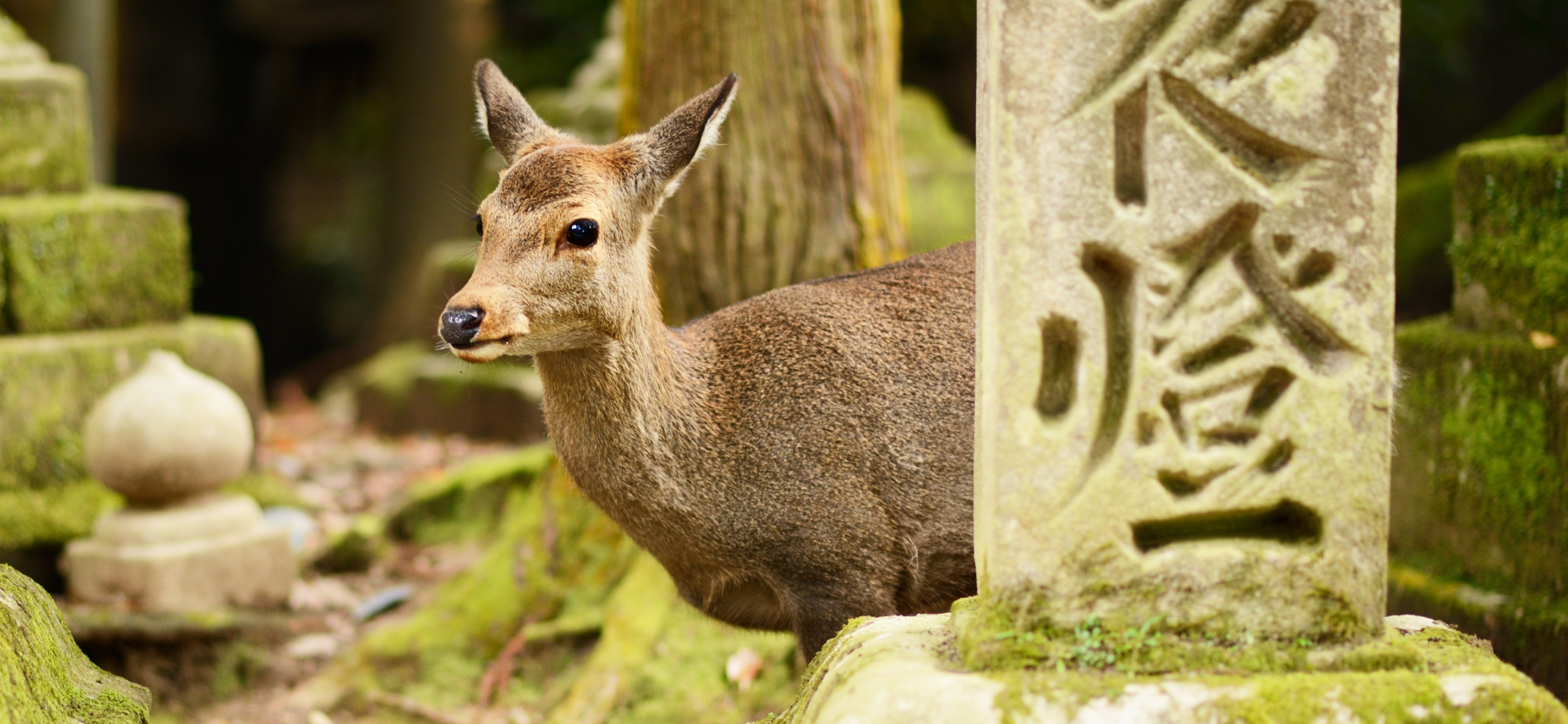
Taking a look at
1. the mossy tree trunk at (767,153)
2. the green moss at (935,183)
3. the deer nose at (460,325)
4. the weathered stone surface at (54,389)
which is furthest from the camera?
the green moss at (935,183)

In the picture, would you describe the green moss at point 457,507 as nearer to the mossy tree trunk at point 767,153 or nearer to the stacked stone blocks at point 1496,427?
the mossy tree trunk at point 767,153

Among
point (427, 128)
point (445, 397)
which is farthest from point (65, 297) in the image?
point (427, 128)

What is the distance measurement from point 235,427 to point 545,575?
1.52 metres

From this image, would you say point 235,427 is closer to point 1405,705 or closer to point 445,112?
point 1405,705

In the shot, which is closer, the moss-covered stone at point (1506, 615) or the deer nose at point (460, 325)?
the deer nose at point (460, 325)

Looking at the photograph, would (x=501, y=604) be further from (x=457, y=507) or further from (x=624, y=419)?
(x=624, y=419)

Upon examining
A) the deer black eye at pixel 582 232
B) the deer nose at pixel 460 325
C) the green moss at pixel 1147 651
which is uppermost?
the deer black eye at pixel 582 232

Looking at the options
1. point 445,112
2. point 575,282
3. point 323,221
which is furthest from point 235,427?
point 323,221

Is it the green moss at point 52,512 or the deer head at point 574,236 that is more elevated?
the deer head at point 574,236

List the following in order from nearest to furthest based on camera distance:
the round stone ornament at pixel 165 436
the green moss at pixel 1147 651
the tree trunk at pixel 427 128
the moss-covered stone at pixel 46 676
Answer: the green moss at pixel 1147 651 < the moss-covered stone at pixel 46 676 < the round stone ornament at pixel 165 436 < the tree trunk at pixel 427 128

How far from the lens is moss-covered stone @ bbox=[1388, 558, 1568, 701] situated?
15.6 feet

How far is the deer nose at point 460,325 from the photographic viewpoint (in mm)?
3764

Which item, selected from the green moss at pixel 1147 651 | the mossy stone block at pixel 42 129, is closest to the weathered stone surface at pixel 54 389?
the mossy stone block at pixel 42 129

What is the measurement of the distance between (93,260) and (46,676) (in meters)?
4.24
